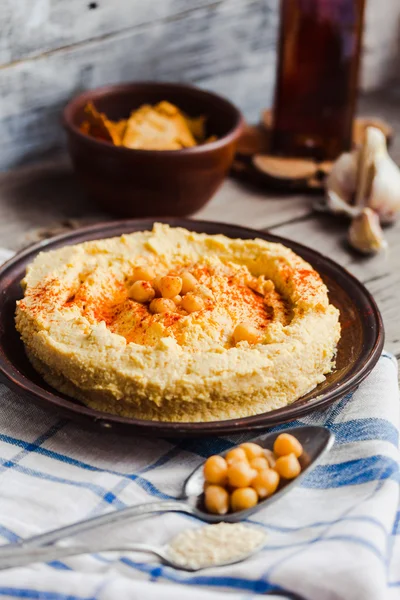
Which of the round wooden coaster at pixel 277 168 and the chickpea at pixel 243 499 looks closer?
the chickpea at pixel 243 499

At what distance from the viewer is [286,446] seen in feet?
3.52

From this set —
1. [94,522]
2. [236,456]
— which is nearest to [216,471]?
[236,456]

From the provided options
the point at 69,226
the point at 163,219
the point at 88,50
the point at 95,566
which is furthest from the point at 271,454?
the point at 88,50

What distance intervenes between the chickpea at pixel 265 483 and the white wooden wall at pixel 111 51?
4.46 ft

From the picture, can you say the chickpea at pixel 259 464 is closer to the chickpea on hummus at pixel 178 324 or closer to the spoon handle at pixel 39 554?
the chickpea on hummus at pixel 178 324

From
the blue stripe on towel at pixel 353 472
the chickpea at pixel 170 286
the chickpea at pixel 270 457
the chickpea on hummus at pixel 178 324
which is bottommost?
the blue stripe on towel at pixel 353 472

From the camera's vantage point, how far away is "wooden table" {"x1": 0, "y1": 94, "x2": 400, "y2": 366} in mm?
1835

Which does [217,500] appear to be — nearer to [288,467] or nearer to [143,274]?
[288,467]

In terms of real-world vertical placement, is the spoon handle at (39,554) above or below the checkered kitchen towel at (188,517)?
above

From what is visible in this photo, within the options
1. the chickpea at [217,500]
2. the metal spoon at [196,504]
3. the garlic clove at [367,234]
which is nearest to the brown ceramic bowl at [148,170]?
the garlic clove at [367,234]

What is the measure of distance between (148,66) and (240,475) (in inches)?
61.0

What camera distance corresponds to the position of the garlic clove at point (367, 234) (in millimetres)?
1851

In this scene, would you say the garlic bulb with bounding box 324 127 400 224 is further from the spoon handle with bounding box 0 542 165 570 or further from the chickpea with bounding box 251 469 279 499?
the spoon handle with bounding box 0 542 165 570

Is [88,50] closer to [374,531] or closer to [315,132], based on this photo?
[315,132]
